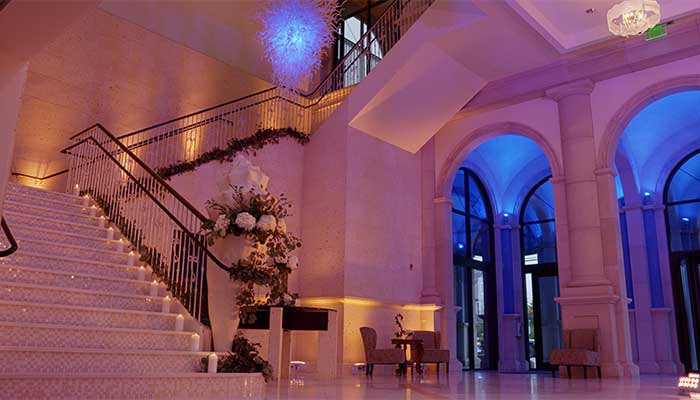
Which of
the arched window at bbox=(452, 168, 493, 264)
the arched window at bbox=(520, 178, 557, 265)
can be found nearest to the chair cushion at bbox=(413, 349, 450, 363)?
the arched window at bbox=(452, 168, 493, 264)

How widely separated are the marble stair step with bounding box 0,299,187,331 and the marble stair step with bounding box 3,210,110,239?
185cm

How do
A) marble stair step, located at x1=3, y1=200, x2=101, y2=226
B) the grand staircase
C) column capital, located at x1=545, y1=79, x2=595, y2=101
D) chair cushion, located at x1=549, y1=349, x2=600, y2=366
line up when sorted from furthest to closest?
column capital, located at x1=545, y1=79, x2=595, y2=101, chair cushion, located at x1=549, y1=349, x2=600, y2=366, marble stair step, located at x1=3, y1=200, x2=101, y2=226, the grand staircase

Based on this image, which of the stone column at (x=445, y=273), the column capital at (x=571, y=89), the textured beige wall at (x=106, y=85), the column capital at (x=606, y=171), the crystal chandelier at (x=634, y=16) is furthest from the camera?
the stone column at (x=445, y=273)

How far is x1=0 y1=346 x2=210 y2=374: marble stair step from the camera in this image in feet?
13.1

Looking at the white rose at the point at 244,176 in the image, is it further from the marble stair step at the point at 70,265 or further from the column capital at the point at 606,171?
the column capital at the point at 606,171

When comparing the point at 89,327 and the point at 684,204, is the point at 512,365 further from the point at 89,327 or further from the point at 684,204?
the point at 89,327

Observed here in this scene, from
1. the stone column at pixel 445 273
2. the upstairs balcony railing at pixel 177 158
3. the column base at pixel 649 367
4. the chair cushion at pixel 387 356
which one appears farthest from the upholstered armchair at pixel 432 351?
the upstairs balcony railing at pixel 177 158

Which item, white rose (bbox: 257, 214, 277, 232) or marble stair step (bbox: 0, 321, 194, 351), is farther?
white rose (bbox: 257, 214, 277, 232)

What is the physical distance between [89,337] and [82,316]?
36 centimetres

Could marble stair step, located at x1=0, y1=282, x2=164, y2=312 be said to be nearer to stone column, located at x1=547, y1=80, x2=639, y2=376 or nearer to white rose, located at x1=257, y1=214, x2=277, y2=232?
white rose, located at x1=257, y1=214, x2=277, y2=232

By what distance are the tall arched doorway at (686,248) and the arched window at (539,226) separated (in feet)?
8.47

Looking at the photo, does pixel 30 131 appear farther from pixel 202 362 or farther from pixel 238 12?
pixel 202 362

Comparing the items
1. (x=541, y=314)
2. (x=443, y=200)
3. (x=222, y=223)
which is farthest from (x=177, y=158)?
(x=541, y=314)

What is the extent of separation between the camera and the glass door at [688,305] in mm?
11484
